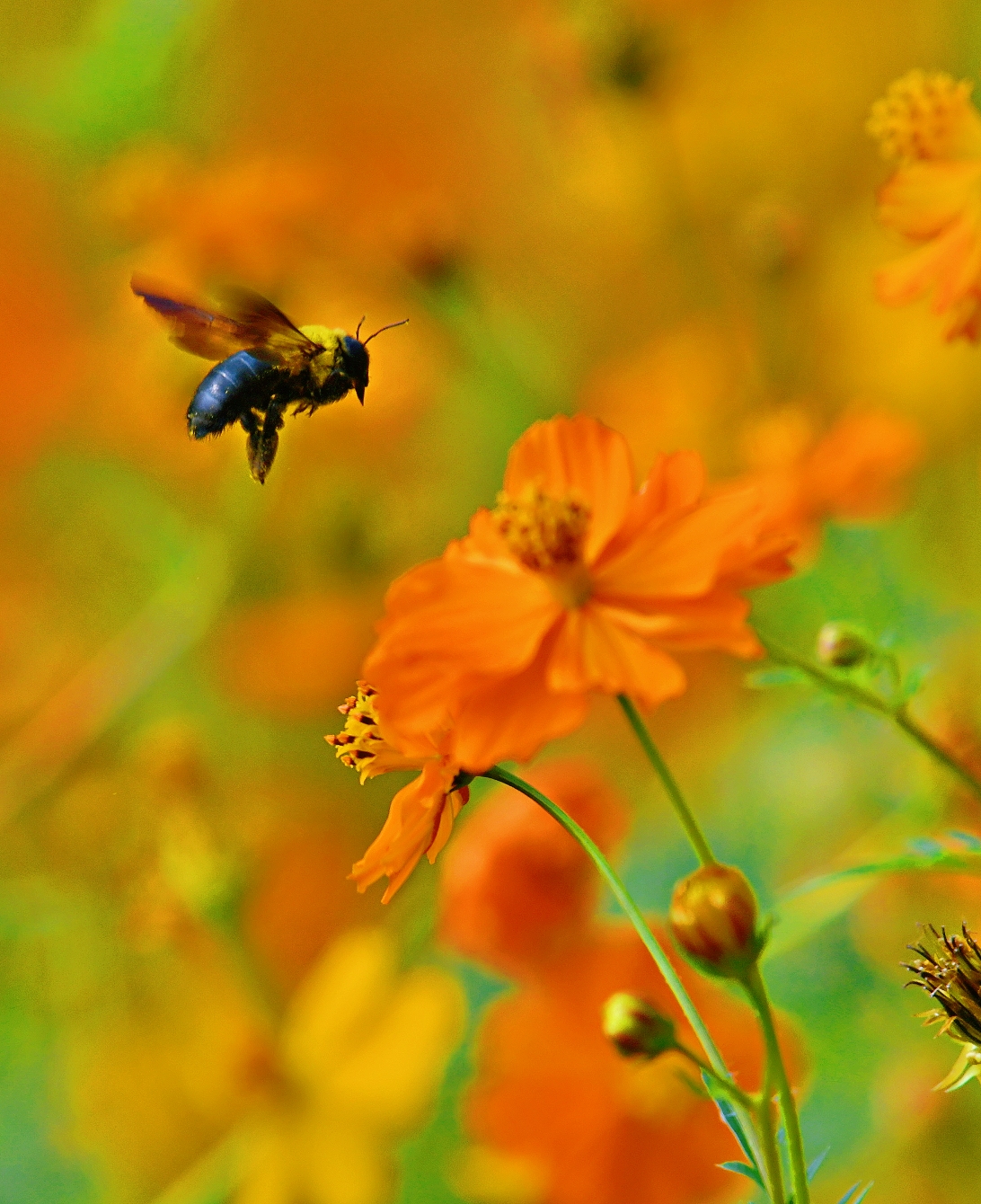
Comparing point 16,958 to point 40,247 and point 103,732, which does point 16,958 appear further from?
point 40,247

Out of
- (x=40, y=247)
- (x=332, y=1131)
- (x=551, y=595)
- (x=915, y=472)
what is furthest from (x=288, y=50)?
(x=551, y=595)

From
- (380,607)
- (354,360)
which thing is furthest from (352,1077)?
(354,360)

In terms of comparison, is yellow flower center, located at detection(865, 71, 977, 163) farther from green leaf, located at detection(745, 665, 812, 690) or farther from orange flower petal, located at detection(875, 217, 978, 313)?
green leaf, located at detection(745, 665, 812, 690)

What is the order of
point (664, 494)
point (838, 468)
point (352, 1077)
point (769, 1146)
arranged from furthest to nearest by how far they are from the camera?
point (352, 1077), point (838, 468), point (664, 494), point (769, 1146)

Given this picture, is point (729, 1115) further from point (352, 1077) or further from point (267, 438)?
point (352, 1077)

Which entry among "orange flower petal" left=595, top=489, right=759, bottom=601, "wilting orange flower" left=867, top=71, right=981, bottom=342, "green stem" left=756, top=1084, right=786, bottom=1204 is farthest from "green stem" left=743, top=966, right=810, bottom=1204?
"wilting orange flower" left=867, top=71, right=981, bottom=342
